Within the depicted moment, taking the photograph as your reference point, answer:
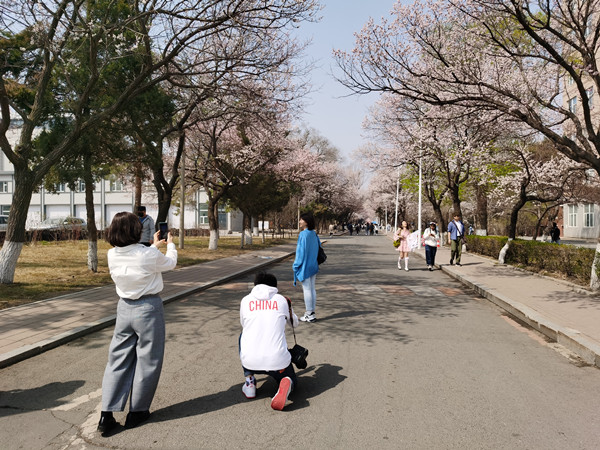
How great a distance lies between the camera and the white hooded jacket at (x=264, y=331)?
430cm

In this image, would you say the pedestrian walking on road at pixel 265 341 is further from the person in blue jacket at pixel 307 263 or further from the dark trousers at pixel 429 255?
the dark trousers at pixel 429 255

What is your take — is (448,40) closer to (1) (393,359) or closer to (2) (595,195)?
(1) (393,359)

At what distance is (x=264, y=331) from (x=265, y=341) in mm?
87

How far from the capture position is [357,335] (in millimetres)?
6941

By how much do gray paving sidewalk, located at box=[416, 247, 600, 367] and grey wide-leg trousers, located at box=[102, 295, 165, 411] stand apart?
4932 millimetres

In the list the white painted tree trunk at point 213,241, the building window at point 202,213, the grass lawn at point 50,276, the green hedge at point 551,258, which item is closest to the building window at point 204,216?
the building window at point 202,213

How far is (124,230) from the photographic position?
3.79 m

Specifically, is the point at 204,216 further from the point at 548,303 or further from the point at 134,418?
the point at 134,418

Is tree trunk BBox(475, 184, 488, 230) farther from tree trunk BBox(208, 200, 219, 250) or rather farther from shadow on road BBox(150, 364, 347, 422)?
shadow on road BBox(150, 364, 347, 422)

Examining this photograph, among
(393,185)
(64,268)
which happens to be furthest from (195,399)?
(393,185)

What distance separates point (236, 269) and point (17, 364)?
1067 centimetres

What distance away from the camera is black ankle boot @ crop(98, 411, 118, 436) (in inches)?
144

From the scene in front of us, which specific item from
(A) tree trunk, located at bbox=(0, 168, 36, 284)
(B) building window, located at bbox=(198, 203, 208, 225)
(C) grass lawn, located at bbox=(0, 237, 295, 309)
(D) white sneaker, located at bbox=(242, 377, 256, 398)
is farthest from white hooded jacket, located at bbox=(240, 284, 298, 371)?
(B) building window, located at bbox=(198, 203, 208, 225)

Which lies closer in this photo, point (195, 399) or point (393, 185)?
point (195, 399)
